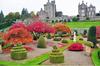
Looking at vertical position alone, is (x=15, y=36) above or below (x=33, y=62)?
above

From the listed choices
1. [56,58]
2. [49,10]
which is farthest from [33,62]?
[49,10]

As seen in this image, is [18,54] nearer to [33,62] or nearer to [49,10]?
[33,62]

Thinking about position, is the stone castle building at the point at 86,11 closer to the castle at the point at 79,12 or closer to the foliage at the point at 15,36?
the castle at the point at 79,12

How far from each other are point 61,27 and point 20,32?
1355 inches

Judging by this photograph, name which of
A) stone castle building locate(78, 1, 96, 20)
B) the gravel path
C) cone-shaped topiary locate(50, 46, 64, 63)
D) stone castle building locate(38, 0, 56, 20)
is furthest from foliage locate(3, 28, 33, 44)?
stone castle building locate(38, 0, 56, 20)

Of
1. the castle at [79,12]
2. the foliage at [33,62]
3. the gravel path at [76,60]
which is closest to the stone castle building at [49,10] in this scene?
the castle at [79,12]

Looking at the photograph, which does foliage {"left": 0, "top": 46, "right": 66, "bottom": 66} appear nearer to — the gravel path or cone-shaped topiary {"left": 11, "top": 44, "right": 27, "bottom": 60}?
the gravel path

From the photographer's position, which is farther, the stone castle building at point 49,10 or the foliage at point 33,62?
the stone castle building at point 49,10

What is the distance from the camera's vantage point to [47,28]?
60438mm

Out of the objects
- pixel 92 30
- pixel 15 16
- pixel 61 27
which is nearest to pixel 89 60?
pixel 92 30

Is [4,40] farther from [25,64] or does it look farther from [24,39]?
[25,64]

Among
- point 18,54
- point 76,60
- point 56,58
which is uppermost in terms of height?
point 18,54

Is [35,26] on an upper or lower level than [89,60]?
upper

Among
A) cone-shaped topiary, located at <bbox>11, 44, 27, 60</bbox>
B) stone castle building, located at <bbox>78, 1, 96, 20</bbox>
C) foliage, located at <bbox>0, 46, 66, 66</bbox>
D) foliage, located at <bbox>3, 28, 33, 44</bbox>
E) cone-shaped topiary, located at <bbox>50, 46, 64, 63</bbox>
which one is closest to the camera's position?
foliage, located at <bbox>0, 46, 66, 66</bbox>
